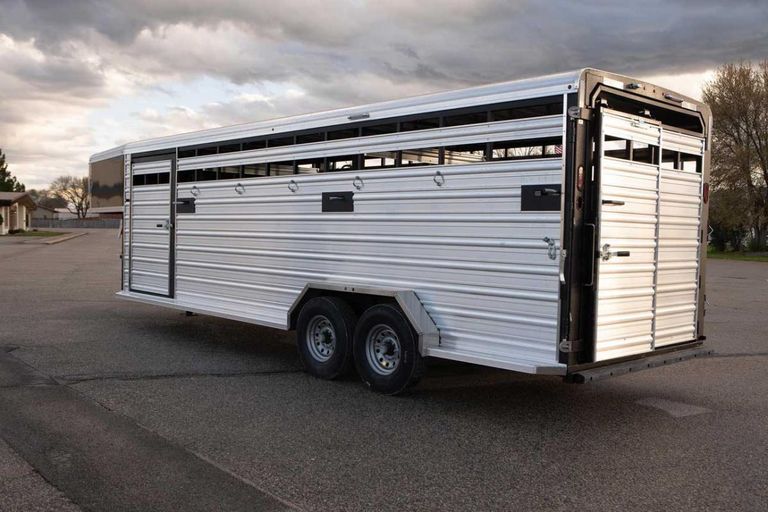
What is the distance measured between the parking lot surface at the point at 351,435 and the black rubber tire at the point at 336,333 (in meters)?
0.17

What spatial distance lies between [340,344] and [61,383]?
9.04 feet

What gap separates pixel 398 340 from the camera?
6426 millimetres

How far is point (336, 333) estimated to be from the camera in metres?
7.04

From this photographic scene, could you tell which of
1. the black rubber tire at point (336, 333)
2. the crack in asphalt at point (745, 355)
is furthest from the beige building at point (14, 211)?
the crack in asphalt at point (745, 355)

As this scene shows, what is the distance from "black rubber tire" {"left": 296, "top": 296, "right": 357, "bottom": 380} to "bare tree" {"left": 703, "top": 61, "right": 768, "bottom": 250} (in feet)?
114

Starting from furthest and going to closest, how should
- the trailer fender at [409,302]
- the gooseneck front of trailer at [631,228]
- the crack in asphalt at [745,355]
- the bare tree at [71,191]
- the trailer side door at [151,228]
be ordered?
1. the bare tree at [71,191]
2. the trailer side door at [151,228]
3. the crack in asphalt at [745,355]
4. the trailer fender at [409,302]
5. the gooseneck front of trailer at [631,228]

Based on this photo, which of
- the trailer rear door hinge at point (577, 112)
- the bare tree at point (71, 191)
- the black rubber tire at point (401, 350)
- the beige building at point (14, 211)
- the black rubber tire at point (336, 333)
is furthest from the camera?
the bare tree at point (71, 191)

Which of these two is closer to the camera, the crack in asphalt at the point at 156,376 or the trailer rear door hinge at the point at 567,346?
the trailer rear door hinge at the point at 567,346

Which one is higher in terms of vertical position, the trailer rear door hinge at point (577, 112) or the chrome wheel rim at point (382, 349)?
the trailer rear door hinge at point (577, 112)

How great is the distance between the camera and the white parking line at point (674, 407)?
6.29m

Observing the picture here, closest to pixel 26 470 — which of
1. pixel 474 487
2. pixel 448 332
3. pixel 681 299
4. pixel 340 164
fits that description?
pixel 474 487

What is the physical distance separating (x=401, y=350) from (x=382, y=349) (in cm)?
37

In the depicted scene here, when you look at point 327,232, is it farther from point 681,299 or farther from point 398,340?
point 681,299

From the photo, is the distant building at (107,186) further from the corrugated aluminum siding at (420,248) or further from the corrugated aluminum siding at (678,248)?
the corrugated aluminum siding at (678,248)
